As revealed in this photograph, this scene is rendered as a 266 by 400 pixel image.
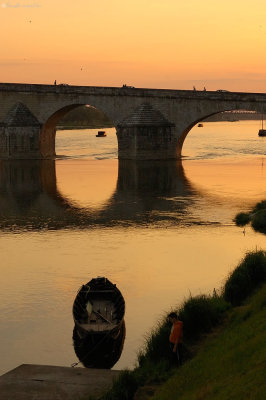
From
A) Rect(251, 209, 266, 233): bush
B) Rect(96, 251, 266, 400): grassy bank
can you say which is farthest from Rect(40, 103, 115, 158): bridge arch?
Rect(96, 251, 266, 400): grassy bank

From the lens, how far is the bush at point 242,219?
3212 cm

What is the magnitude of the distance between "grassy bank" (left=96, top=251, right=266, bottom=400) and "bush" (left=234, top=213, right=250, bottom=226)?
520 inches

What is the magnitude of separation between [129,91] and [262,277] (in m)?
50.0

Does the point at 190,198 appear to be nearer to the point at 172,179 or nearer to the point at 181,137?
the point at 172,179

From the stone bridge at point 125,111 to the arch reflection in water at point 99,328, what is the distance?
1839 inches

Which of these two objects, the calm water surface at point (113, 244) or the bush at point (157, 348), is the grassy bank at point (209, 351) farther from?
the calm water surface at point (113, 244)

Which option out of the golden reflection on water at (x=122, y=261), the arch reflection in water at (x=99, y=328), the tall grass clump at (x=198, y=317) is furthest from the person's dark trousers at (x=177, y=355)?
the arch reflection in water at (x=99, y=328)

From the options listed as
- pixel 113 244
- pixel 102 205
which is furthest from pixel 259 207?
pixel 113 244

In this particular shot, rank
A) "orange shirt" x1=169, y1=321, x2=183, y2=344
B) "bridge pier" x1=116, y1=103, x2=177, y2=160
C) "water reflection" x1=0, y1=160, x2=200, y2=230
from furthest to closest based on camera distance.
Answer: "bridge pier" x1=116, y1=103, x2=177, y2=160
"water reflection" x1=0, y1=160, x2=200, y2=230
"orange shirt" x1=169, y1=321, x2=183, y2=344

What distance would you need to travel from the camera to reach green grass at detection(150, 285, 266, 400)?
34.1ft

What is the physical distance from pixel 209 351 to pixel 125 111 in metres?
55.9

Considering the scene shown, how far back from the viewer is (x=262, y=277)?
63.5 feet

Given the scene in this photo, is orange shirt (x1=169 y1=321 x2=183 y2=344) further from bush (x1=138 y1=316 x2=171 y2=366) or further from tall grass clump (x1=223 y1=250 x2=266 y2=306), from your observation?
tall grass clump (x1=223 y1=250 x2=266 y2=306)

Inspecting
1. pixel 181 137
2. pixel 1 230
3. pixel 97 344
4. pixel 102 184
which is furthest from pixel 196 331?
pixel 181 137
